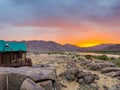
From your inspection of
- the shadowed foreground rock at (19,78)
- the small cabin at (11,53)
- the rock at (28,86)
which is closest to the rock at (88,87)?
the small cabin at (11,53)

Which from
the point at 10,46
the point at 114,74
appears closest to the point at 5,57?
the point at 10,46

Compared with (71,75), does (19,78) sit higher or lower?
higher

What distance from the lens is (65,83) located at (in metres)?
23.5

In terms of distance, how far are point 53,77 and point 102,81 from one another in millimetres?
10978

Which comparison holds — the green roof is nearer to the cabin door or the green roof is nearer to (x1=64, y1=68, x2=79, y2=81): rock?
the cabin door

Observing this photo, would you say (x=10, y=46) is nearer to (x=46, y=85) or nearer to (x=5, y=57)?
(x=5, y=57)

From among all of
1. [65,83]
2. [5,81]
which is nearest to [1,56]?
[65,83]

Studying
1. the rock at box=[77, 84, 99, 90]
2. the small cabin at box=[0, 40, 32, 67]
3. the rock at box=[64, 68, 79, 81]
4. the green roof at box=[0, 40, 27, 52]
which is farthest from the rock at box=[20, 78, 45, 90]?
the green roof at box=[0, 40, 27, 52]

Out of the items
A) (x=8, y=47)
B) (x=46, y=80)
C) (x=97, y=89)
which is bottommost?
(x=97, y=89)

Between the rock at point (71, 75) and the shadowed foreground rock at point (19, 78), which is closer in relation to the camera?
the shadowed foreground rock at point (19, 78)

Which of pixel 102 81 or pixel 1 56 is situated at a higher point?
Result: pixel 1 56

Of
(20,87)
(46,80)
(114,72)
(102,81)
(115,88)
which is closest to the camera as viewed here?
(20,87)

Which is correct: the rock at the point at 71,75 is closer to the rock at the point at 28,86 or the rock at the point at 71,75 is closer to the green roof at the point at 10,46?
the green roof at the point at 10,46

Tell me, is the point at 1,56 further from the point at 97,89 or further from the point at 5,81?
the point at 5,81
